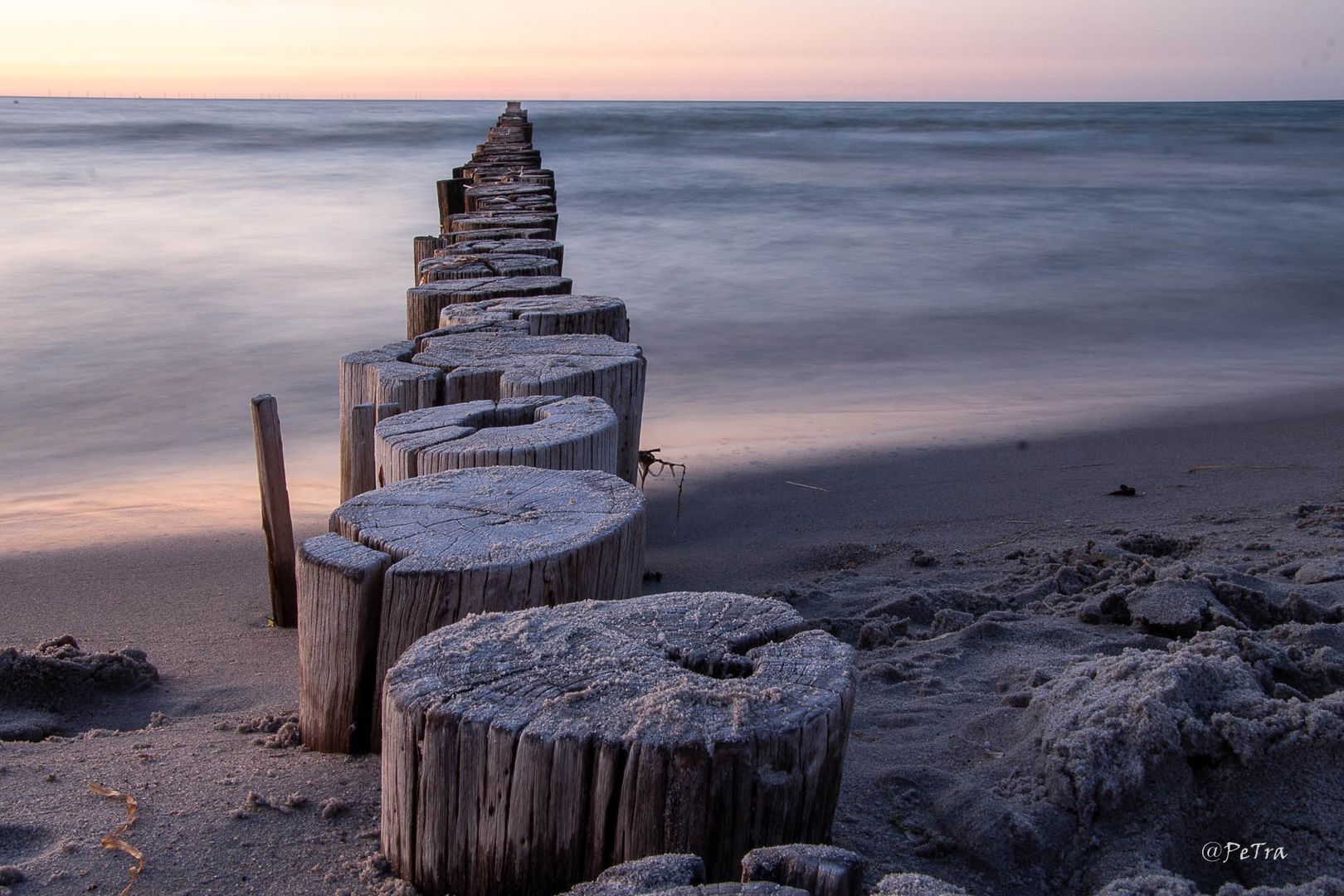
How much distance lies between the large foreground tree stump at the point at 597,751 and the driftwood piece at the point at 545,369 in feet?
4.33

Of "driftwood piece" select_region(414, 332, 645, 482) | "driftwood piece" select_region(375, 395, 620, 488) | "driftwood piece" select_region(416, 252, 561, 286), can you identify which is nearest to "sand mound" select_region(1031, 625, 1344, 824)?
"driftwood piece" select_region(375, 395, 620, 488)

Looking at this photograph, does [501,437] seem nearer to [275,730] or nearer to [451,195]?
[275,730]

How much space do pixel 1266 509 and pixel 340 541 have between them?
413cm

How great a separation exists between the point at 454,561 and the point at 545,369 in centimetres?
Result: 116

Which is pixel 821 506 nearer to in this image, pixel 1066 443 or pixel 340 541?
pixel 1066 443

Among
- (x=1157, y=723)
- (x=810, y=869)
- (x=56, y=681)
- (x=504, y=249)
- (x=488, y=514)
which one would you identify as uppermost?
(x=504, y=249)

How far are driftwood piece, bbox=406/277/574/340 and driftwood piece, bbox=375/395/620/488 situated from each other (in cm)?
124

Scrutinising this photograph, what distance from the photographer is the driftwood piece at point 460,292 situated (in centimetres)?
388

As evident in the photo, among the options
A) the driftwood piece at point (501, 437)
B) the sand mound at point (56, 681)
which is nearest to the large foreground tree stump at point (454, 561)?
the driftwood piece at point (501, 437)

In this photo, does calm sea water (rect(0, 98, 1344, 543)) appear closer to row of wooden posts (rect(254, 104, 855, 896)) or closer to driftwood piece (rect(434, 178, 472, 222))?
driftwood piece (rect(434, 178, 472, 222))

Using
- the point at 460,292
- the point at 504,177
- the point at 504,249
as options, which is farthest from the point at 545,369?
the point at 504,177

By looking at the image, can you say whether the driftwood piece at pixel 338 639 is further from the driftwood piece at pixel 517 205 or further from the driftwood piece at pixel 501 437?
the driftwood piece at pixel 517 205

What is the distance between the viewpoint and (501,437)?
7.96 feet

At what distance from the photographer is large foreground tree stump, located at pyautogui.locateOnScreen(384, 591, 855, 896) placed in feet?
4.49
